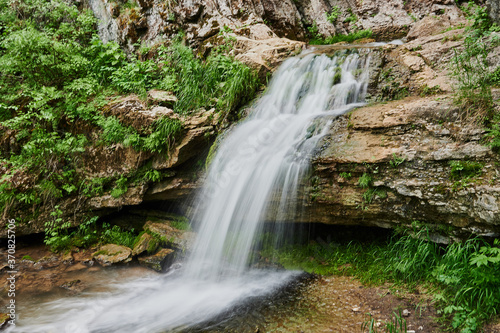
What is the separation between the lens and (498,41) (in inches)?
164

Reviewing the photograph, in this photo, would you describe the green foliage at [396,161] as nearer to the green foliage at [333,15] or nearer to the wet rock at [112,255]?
the wet rock at [112,255]

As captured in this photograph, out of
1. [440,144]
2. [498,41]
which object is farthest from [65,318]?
[498,41]

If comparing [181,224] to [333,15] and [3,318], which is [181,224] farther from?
[333,15]

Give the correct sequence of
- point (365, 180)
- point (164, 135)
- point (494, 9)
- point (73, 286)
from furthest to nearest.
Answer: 1. point (164, 135)
2. point (73, 286)
3. point (494, 9)
4. point (365, 180)

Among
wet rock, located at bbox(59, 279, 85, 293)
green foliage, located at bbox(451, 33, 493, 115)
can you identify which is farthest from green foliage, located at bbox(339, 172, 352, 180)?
wet rock, located at bbox(59, 279, 85, 293)

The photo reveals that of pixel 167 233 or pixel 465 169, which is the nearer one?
pixel 465 169

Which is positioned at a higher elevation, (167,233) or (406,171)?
(406,171)

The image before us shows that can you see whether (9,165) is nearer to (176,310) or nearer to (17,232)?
(17,232)

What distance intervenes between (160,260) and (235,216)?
178cm

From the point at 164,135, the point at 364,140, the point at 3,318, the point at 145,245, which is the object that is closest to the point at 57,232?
the point at 145,245

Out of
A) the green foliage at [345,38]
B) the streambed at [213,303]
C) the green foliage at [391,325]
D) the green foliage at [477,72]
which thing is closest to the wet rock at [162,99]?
the streambed at [213,303]

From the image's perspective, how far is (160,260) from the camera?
5.35m

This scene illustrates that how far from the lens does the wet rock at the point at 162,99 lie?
6.23m

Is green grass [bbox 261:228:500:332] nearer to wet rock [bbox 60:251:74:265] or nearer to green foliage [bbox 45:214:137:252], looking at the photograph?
green foliage [bbox 45:214:137:252]
